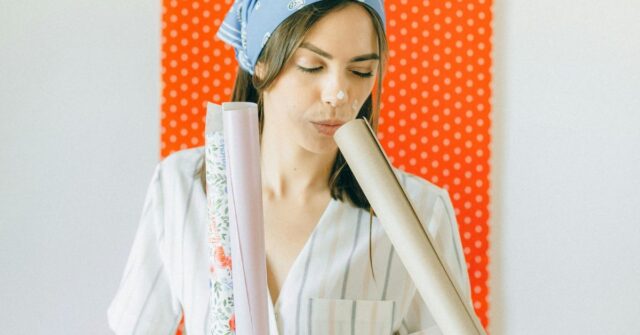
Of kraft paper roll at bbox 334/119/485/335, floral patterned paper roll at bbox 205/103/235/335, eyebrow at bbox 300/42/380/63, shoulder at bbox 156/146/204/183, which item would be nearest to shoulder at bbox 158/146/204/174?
shoulder at bbox 156/146/204/183

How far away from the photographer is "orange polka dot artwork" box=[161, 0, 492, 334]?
139 centimetres

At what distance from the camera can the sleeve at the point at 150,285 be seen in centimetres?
109

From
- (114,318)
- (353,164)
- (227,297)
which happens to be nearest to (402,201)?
(353,164)

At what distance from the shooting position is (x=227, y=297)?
515 mm

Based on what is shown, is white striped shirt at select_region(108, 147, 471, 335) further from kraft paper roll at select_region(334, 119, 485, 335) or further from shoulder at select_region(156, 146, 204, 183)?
kraft paper roll at select_region(334, 119, 485, 335)

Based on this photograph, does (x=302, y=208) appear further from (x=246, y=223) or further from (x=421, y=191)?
(x=246, y=223)

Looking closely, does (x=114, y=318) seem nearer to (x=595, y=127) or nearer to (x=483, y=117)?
(x=483, y=117)

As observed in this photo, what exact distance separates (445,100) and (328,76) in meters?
0.56

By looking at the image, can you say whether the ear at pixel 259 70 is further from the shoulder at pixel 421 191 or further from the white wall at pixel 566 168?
the white wall at pixel 566 168

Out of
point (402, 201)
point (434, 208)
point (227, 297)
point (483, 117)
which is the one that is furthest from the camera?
point (483, 117)

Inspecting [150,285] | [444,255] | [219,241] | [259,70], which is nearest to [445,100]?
[444,255]

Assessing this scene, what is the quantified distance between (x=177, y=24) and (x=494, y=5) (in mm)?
641

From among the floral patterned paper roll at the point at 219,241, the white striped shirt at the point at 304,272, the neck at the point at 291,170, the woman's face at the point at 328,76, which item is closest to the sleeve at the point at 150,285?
the white striped shirt at the point at 304,272

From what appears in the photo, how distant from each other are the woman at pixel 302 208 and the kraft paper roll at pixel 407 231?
1.60ft
